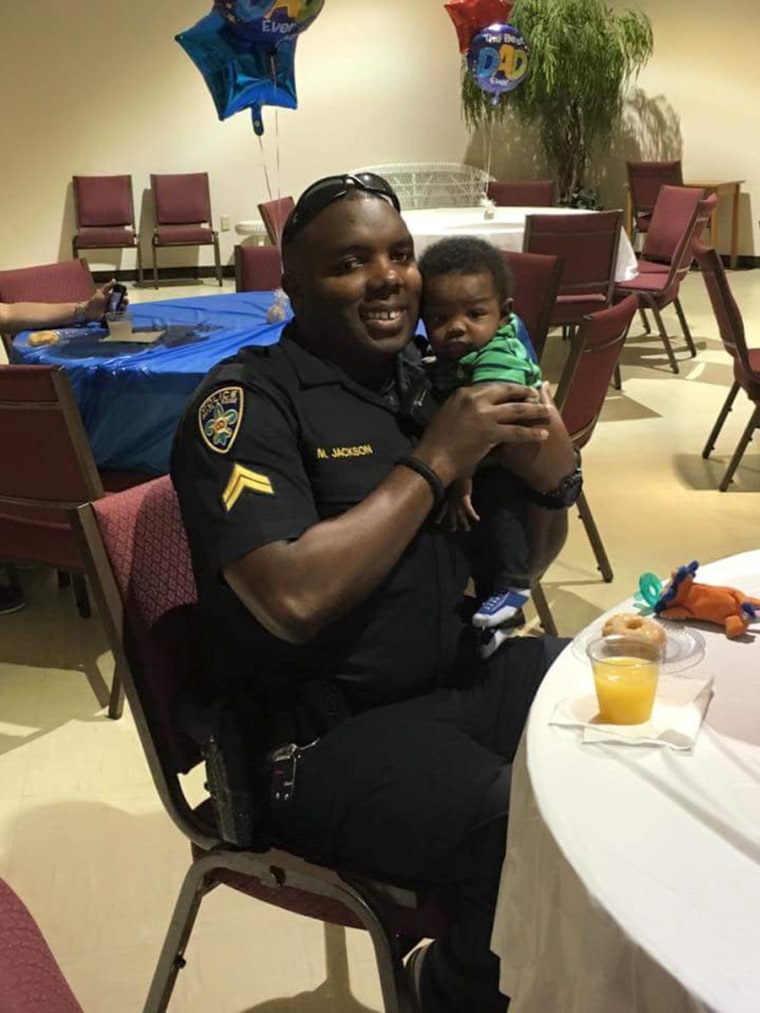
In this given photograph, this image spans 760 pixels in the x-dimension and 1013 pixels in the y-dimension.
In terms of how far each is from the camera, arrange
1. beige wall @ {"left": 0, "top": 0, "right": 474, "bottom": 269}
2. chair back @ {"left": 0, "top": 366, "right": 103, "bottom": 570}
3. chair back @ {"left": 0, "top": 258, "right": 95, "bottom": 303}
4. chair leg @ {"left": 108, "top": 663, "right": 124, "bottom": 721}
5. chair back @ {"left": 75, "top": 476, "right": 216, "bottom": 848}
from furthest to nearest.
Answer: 1. beige wall @ {"left": 0, "top": 0, "right": 474, "bottom": 269}
2. chair back @ {"left": 0, "top": 258, "right": 95, "bottom": 303}
3. chair leg @ {"left": 108, "top": 663, "right": 124, "bottom": 721}
4. chair back @ {"left": 0, "top": 366, "right": 103, "bottom": 570}
5. chair back @ {"left": 75, "top": 476, "right": 216, "bottom": 848}

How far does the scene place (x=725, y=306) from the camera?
3.74m

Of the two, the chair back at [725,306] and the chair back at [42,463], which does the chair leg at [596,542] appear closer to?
the chair back at [725,306]

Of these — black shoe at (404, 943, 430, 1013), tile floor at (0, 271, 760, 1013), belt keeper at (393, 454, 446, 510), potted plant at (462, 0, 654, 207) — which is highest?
potted plant at (462, 0, 654, 207)

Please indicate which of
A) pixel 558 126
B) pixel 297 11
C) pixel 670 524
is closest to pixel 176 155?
pixel 558 126

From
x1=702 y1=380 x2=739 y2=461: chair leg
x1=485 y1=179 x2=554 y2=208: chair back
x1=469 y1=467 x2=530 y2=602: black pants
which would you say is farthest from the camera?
x1=485 y1=179 x2=554 y2=208: chair back

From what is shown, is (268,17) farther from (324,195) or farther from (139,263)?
(139,263)

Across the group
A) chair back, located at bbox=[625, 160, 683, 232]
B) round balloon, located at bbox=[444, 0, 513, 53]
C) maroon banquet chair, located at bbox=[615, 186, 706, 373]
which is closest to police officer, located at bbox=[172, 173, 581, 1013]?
maroon banquet chair, located at bbox=[615, 186, 706, 373]

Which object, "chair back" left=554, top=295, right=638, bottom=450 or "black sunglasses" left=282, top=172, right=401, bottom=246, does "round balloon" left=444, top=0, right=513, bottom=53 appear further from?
"black sunglasses" left=282, top=172, right=401, bottom=246

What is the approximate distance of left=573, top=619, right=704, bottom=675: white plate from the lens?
1.19m

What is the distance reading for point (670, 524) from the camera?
3680 mm

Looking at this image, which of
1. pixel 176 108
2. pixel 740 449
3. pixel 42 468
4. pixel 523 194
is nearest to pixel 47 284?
pixel 42 468

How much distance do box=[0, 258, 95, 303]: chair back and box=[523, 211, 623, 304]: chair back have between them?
1.99 meters

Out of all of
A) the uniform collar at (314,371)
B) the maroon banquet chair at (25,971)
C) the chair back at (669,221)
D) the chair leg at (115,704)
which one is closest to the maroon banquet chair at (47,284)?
the chair leg at (115,704)

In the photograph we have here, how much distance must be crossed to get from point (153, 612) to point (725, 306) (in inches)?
118
